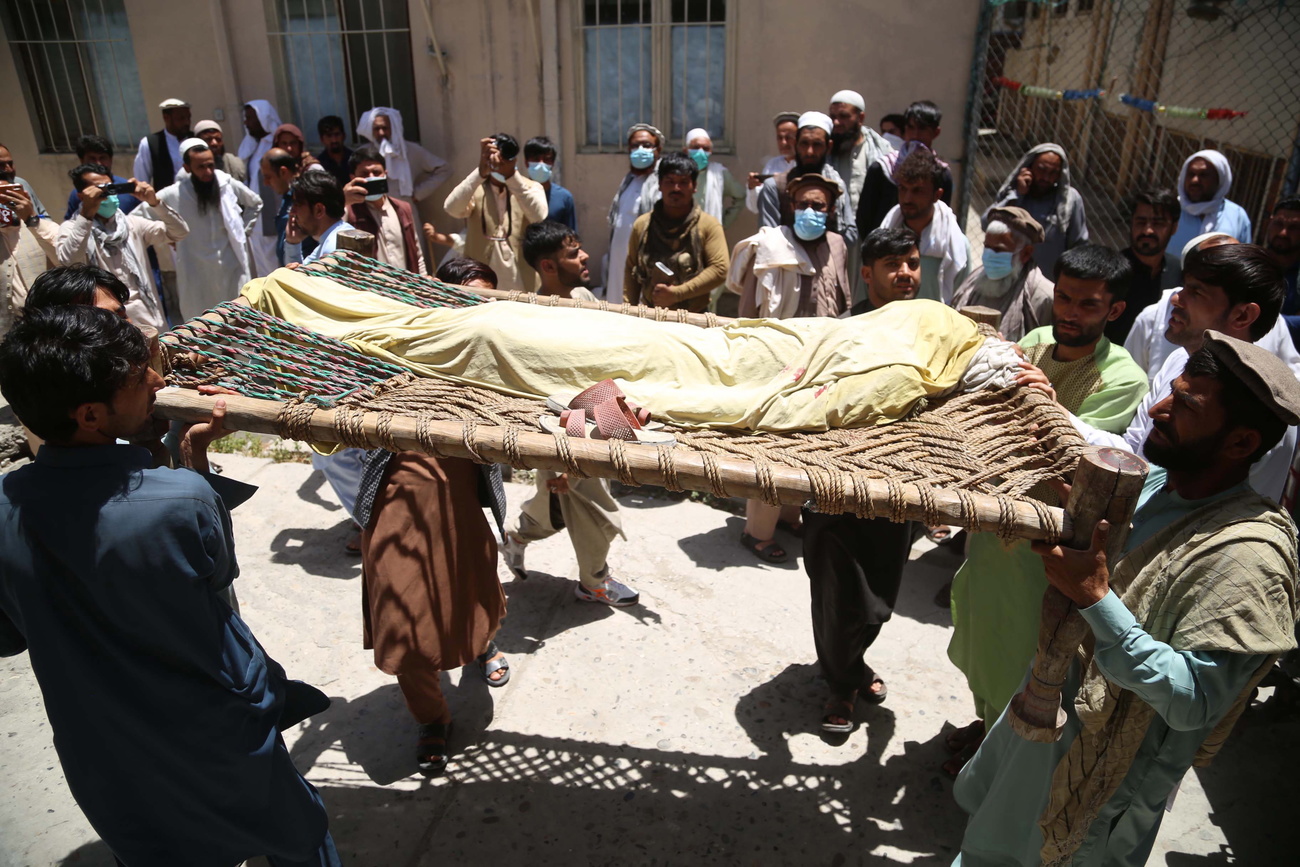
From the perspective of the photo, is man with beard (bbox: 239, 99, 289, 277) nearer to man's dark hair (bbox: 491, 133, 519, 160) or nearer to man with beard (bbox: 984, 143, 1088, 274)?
man's dark hair (bbox: 491, 133, 519, 160)

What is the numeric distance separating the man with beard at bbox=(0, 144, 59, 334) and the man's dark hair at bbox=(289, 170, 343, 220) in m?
Answer: 1.75

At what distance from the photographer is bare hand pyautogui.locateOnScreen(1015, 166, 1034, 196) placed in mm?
4805

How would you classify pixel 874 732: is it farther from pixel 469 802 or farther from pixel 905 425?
pixel 469 802

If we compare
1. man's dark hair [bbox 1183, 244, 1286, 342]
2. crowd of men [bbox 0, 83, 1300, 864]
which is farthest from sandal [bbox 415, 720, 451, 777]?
man's dark hair [bbox 1183, 244, 1286, 342]

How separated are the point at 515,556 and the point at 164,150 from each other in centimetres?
511

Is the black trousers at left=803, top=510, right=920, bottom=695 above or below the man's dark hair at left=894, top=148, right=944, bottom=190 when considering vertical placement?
below

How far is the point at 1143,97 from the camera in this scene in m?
9.38

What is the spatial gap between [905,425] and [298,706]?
184 cm

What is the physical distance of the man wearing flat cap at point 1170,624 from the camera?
5.52 ft

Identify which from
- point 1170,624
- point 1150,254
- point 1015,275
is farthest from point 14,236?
point 1150,254

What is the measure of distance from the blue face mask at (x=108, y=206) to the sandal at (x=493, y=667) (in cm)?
371

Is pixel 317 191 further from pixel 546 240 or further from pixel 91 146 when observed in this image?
pixel 91 146

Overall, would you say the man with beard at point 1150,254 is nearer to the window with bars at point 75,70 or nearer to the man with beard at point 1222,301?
the man with beard at point 1222,301

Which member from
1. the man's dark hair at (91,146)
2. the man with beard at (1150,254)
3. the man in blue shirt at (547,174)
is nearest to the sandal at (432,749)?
the man with beard at (1150,254)
